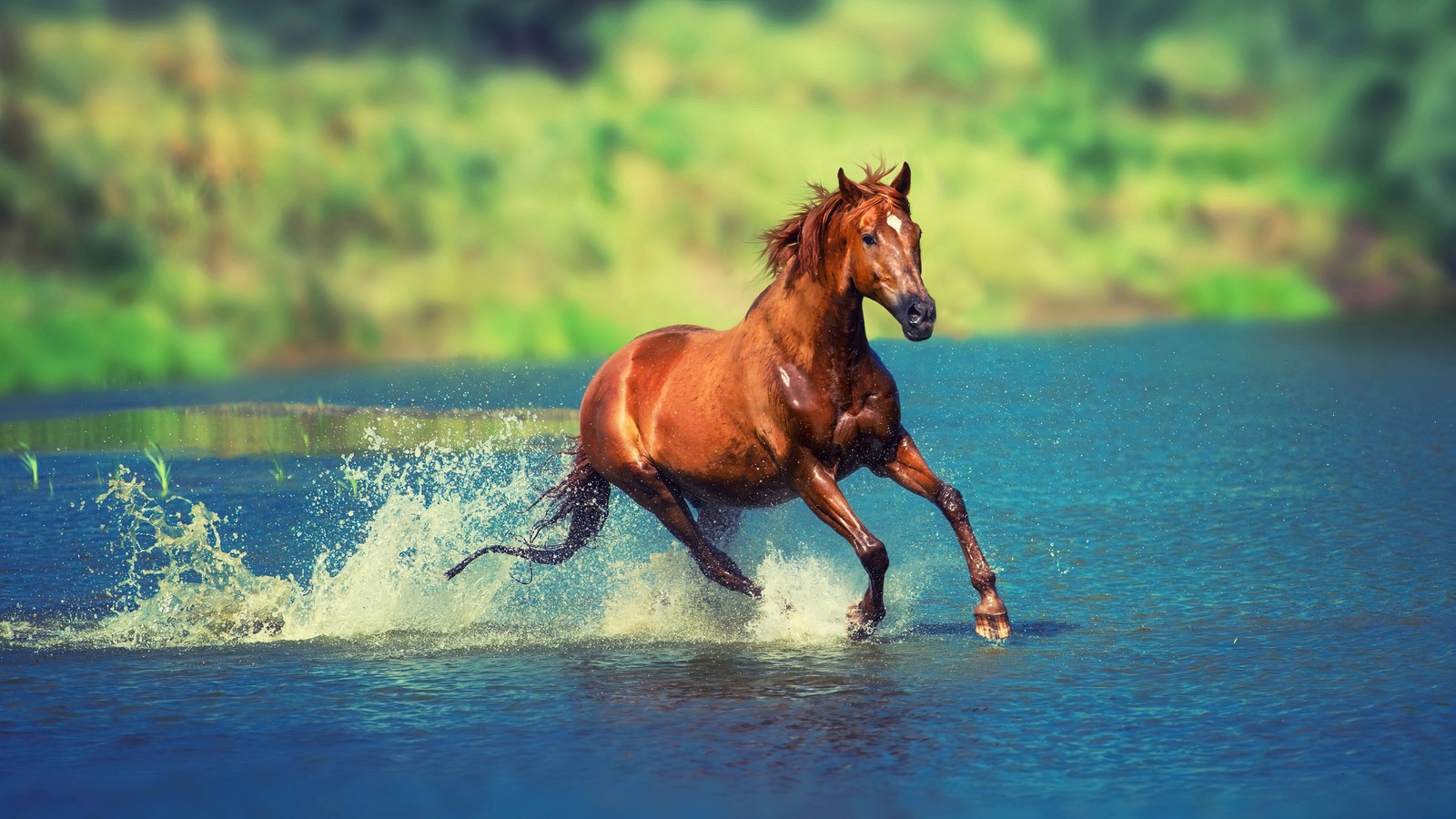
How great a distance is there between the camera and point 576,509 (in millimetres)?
9719

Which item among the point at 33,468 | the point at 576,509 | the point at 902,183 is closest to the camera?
the point at 902,183

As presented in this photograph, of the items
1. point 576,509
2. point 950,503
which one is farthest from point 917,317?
point 576,509

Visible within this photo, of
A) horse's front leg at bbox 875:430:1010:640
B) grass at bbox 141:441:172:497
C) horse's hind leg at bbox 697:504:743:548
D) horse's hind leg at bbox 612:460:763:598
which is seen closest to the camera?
horse's front leg at bbox 875:430:1010:640

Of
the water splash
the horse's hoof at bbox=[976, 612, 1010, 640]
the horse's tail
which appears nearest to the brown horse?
the horse's hoof at bbox=[976, 612, 1010, 640]

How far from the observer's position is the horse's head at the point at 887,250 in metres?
7.49

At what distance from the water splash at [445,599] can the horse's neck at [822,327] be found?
130 centimetres

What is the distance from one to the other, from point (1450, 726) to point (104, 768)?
504 cm

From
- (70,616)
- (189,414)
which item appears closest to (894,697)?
(70,616)

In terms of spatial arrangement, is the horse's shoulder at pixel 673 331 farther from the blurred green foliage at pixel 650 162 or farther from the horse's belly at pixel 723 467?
the blurred green foliage at pixel 650 162

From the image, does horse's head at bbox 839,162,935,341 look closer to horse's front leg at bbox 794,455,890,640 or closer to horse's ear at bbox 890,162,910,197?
horse's ear at bbox 890,162,910,197

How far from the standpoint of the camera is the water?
6012mm

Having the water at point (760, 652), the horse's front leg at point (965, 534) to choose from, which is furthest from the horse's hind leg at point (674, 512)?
the horse's front leg at point (965, 534)

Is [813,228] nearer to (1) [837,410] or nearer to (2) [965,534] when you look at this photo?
(1) [837,410]

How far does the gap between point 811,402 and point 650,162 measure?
34.9m
